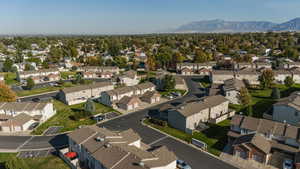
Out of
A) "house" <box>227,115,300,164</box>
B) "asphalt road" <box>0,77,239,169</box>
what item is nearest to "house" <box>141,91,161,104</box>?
"asphalt road" <box>0,77,239,169</box>

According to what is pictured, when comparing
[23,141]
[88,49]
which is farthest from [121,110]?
[88,49]

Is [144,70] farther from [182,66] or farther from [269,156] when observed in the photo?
[269,156]

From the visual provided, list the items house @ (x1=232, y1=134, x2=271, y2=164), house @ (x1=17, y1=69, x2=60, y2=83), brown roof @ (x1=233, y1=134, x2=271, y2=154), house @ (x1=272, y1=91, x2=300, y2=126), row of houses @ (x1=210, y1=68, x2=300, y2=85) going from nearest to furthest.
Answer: house @ (x1=232, y1=134, x2=271, y2=164) → brown roof @ (x1=233, y1=134, x2=271, y2=154) → house @ (x1=272, y1=91, x2=300, y2=126) → row of houses @ (x1=210, y1=68, x2=300, y2=85) → house @ (x1=17, y1=69, x2=60, y2=83)

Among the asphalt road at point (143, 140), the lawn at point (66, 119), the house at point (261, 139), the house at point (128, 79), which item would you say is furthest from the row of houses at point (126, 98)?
the house at point (261, 139)

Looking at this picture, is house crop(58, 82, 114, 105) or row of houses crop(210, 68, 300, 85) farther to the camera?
row of houses crop(210, 68, 300, 85)

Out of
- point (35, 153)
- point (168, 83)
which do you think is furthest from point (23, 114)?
point (168, 83)

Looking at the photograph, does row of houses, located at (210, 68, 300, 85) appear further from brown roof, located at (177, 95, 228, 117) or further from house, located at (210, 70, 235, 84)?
brown roof, located at (177, 95, 228, 117)
